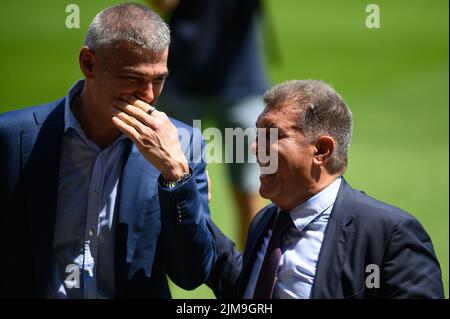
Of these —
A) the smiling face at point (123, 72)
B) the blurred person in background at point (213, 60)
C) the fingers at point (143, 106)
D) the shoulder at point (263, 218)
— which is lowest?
the shoulder at point (263, 218)

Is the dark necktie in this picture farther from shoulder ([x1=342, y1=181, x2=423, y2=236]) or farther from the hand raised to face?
the hand raised to face

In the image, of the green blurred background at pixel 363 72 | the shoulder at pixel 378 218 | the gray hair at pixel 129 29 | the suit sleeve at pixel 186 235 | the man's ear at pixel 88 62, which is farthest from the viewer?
the green blurred background at pixel 363 72

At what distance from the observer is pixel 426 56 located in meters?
13.5

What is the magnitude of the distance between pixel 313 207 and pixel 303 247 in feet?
0.55

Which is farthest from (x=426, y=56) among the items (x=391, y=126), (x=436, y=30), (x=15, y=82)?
(x=15, y=82)

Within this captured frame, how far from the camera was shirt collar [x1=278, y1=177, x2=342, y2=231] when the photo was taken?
3.62m

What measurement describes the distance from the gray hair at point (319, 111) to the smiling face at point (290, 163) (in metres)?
0.03

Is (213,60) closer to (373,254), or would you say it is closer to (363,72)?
(373,254)

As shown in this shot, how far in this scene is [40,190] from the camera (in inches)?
147

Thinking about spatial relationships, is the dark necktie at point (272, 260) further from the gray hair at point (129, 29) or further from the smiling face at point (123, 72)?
the gray hair at point (129, 29)

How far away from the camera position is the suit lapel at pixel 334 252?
343 centimetres

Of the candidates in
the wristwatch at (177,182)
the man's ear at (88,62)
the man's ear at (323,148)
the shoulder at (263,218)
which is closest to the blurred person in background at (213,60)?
the shoulder at (263,218)

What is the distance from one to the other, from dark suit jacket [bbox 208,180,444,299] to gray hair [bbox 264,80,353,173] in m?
0.20
